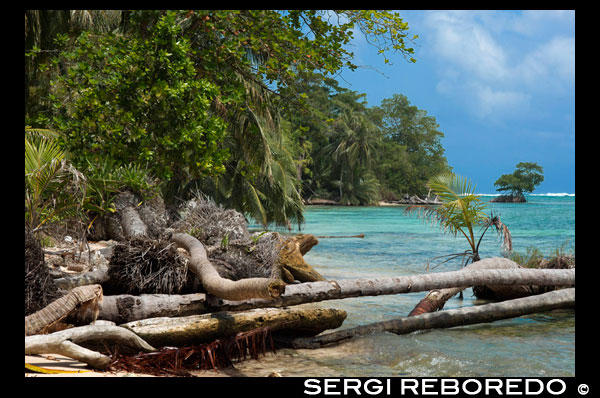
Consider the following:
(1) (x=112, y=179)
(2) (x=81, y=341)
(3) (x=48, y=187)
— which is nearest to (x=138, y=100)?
(1) (x=112, y=179)

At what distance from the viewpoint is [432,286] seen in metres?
7.52

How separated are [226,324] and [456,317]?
3.79 metres

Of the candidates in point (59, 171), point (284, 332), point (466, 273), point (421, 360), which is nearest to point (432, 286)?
point (466, 273)

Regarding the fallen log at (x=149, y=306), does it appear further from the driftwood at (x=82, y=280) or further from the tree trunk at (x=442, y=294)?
the tree trunk at (x=442, y=294)

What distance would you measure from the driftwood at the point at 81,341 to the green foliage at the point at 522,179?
70752 millimetres

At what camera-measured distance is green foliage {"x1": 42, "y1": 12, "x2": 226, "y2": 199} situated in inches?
344

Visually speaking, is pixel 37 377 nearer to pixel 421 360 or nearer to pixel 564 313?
pixel 421 360

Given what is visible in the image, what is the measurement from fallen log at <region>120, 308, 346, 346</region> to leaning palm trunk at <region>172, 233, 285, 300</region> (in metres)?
0.38

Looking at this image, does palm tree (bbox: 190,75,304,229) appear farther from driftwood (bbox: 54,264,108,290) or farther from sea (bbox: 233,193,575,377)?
driftwood (bbox: 54,264,108,290)

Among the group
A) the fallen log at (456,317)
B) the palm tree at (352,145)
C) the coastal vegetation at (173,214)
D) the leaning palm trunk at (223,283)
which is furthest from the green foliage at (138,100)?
the palm tree at (352,145)

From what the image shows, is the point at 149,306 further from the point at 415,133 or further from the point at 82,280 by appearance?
the point at 415,133

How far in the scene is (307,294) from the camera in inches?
256

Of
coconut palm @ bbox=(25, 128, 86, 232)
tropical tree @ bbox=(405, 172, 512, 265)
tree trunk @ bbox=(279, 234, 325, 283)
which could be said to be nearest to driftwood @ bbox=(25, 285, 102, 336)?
coconut palm @ bbox=(25, 128, 86, 232)

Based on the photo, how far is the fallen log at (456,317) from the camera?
6814 millimetres
